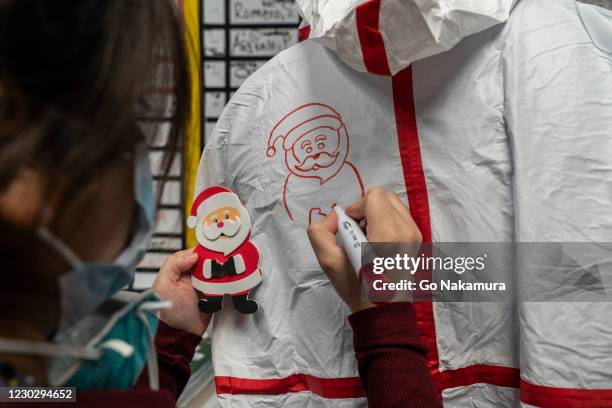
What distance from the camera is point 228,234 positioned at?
2.86 feet

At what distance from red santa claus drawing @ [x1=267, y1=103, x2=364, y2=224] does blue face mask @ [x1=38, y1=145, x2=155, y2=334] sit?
1.08 feet

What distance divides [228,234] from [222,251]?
3cm

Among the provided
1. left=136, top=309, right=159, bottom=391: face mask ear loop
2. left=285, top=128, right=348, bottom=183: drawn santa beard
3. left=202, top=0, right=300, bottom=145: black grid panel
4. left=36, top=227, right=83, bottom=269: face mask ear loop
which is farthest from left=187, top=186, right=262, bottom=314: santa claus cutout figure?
left=202, top=0, right=300, bottom=145: black grid panel

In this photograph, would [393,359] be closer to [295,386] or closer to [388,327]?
[388,327]

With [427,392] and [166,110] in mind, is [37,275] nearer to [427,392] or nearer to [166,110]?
[166,110]

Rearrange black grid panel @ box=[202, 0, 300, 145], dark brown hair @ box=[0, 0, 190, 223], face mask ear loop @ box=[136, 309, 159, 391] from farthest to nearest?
black grid panel @ box=[202, 0, 300, 145]
face mask ear loop @ box=[136, 309, 159, 391]
dark brown hair @ box=[0, 0, 190, 223]

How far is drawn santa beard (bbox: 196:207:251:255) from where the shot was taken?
87 cm

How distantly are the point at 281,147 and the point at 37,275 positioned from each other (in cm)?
50

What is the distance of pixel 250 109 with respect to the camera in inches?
36.4

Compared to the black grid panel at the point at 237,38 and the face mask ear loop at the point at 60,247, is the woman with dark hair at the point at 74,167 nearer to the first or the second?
the face mask ear loop at the point at 60,247

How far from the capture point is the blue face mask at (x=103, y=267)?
0.48m

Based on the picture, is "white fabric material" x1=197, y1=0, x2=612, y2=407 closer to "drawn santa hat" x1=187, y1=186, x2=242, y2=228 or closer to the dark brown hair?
"drawn santa hat" x1=187, y1=186, x2=242, y2=228

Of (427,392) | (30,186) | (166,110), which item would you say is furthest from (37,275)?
(427,392)

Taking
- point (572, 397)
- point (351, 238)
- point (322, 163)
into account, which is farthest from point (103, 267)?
point (572, 397)
